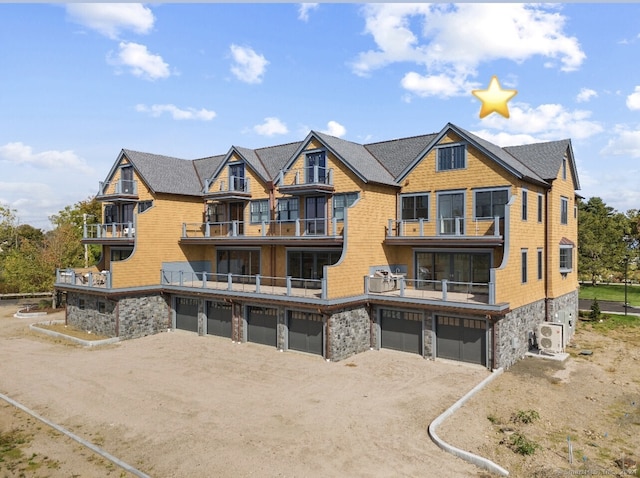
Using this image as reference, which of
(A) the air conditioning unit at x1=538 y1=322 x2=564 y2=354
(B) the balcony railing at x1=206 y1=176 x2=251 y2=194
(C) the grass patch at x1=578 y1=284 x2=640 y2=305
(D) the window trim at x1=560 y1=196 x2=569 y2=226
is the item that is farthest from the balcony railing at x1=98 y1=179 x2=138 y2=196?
(C) the grass patch at x1=578 y1=284 x2=640 y2=305

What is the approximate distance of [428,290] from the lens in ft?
83.3

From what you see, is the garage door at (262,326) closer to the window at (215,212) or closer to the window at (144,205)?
the window at (215,212)

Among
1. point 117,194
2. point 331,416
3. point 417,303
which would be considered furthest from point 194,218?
point 331,416

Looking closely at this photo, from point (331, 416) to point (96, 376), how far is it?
11.6 m

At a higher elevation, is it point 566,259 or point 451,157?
point 451,157

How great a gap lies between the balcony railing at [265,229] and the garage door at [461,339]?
783 cm

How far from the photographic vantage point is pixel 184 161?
1491 inches

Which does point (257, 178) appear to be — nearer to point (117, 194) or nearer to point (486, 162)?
point (117, 194)

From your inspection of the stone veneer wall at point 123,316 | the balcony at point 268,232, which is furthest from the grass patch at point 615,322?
the stone veneer wall at point 123,316

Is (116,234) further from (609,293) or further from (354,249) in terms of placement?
(609,293)

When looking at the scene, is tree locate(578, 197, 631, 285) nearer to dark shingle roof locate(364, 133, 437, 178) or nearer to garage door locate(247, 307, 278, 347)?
dark shingle roof locate(364, 133, 437, 178)

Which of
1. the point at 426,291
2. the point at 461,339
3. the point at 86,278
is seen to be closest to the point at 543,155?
the point at 426,291

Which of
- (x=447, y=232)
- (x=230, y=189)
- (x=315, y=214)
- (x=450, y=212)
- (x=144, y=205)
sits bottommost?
(x=447, y=232)

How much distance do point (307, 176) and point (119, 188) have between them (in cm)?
1524
